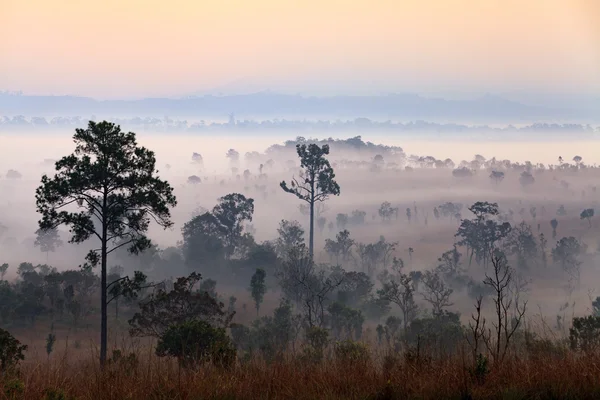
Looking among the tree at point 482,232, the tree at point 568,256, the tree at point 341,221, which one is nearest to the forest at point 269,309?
the tree at point 568,256

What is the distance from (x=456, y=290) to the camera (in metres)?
82.6

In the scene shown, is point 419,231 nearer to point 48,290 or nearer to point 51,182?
point 48,290

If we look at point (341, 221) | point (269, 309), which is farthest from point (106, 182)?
point (341, 221)

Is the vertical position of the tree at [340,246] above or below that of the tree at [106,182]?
below

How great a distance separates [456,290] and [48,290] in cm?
5960

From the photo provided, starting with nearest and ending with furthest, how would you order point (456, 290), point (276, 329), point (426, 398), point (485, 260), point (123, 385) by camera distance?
point (426, 398) < point (123, 385) < point (276, 329) < point (456, 290) < point (485, 260)

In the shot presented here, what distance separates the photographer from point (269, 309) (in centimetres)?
6938

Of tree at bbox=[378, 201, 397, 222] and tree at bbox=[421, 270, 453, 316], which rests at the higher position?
tree at bbox=[378, 201, 397, 222]

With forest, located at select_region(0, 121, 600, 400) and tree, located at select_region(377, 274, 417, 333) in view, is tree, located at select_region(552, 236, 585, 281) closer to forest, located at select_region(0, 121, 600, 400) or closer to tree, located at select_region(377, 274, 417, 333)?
forest, located at select_region(0, 121, 600, 400)

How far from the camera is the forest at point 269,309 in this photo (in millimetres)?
8172

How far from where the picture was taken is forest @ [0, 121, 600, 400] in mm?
8172

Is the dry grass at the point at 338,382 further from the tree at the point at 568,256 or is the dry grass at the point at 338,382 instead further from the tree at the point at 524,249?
the tree at the point at 568,256

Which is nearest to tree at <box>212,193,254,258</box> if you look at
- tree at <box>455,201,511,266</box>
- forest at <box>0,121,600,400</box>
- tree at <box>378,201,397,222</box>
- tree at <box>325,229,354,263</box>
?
forest at <box>0,121,600,400</box>

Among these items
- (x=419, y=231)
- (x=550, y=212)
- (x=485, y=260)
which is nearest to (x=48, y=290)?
(x=485, y=260)
